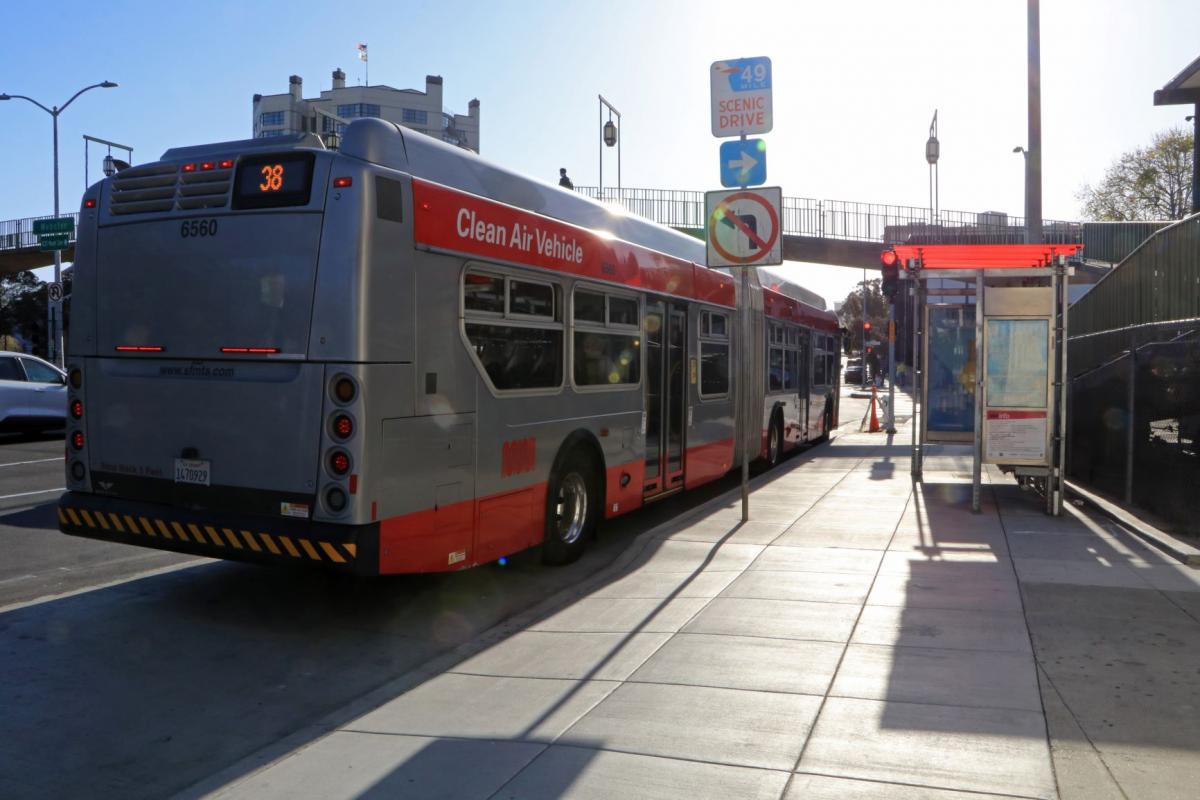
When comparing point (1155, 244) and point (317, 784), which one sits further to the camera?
point (1155, 244)

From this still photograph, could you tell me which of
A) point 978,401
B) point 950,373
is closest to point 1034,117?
point 950,373

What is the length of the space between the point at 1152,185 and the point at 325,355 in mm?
72016

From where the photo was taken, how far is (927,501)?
1197cm

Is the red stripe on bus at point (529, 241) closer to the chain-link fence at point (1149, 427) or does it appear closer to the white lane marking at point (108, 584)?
the white lane marking at point (108, 584)

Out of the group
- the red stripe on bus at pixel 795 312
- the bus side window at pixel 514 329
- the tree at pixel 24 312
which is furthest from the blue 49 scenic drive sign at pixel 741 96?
the tree at pixel 24 312

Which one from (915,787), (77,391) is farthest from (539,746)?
(77,391)

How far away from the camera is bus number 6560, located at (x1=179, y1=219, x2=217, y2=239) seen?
6.55 m

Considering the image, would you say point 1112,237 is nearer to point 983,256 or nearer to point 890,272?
point 890,272

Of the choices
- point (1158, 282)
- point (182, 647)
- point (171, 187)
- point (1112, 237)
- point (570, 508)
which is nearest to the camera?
point (182, 647)

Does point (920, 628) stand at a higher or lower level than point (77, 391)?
lower

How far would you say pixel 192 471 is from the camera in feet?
21.6

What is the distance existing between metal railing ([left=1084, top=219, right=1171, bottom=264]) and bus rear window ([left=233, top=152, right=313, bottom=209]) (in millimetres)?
38538

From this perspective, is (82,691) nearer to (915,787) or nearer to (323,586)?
(323,586)

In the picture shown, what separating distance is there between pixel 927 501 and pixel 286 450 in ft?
26.7
